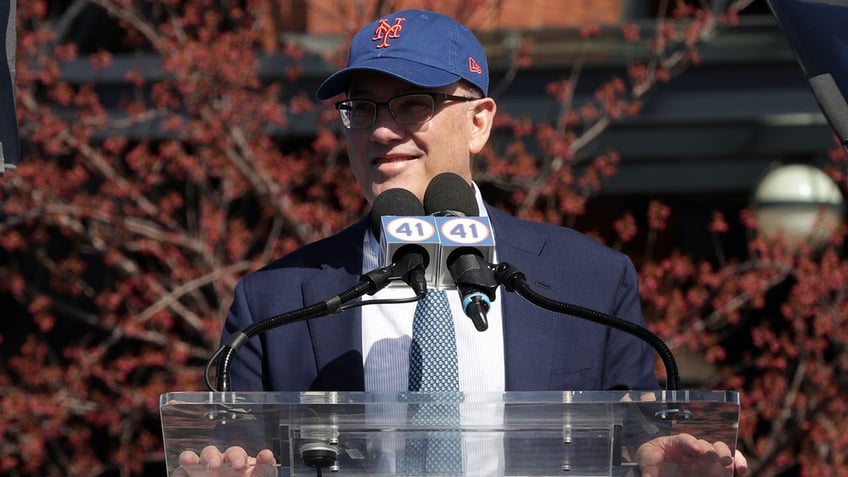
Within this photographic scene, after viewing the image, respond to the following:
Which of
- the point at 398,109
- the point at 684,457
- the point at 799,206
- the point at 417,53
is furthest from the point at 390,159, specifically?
the point at 799,206

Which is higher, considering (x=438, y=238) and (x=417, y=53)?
(x=417, y=53)

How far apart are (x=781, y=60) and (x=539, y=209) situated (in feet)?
Answer: 5.02

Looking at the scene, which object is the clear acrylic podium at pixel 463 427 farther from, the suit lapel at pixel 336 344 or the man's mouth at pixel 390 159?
the man's mouth at pixel 390 159

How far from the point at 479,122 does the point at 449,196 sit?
1.61 feet

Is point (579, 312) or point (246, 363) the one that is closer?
point (579, 312)

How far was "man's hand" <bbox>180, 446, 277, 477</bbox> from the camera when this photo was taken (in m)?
2.12

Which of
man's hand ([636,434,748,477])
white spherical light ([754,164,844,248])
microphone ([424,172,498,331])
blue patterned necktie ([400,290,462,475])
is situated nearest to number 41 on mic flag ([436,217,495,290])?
microphone ([424,172,498,331])

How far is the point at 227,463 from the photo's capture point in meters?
2.13

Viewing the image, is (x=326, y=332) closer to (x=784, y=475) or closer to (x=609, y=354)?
(x=609, y=354)

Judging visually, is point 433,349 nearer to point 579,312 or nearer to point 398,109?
point 579,312

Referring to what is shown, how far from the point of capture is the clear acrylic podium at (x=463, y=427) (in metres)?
2.11

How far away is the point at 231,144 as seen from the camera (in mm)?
6461

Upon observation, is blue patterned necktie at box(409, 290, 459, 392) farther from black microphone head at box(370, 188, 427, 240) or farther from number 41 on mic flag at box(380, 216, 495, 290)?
number 41 on mic flag at box(380, 216, 495, 290)

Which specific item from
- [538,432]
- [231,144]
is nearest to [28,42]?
[231,144]
